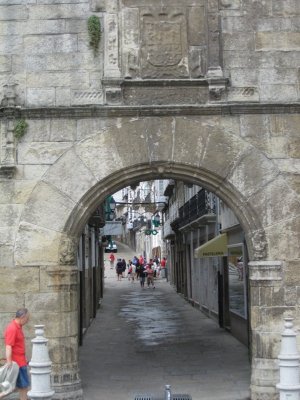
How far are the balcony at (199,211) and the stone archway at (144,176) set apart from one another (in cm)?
819

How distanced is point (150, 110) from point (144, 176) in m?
0.93

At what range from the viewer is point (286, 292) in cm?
821

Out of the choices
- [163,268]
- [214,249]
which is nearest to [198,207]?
[214,249]

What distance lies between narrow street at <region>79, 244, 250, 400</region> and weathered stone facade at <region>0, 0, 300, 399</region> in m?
1.20

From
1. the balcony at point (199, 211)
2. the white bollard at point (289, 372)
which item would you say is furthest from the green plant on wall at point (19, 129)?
the balcony at point (199, 211)

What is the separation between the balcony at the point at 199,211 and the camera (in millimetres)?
16923

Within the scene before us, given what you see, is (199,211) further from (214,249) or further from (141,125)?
(141,125)

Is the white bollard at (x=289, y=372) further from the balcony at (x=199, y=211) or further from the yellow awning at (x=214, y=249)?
the balcony at (x=199, y=211)

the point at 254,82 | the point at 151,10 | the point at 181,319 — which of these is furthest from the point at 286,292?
the point at 181,319

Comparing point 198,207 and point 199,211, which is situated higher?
point 198,207

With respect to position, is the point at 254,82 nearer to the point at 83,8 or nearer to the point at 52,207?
the point at 83,8

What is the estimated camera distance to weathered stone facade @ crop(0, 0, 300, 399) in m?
8.25

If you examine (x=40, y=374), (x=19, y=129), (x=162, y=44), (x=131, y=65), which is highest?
(x=162, y=44)

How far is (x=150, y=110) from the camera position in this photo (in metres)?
8.48
